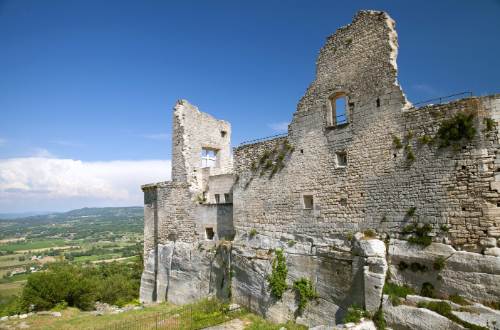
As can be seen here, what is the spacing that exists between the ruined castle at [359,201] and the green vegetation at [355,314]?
25cm

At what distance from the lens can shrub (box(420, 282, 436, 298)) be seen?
9.74 m

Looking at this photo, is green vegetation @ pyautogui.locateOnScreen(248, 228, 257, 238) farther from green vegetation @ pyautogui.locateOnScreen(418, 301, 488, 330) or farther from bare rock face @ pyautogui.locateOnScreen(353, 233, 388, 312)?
green vegetation @ pyautogui.locateOnScreen(418, 301, 488, 330)

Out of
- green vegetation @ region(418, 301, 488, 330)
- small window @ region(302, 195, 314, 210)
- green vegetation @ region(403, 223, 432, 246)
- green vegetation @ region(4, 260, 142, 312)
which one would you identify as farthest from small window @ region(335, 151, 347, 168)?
green vegetation @ region(4, 260, 142, 312)

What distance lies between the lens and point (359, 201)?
12023 millimetres

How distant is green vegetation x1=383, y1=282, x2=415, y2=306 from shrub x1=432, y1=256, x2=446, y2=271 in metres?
1.03

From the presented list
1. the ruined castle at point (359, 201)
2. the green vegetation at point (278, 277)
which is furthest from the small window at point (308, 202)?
the green vegetation at point (278, 277)

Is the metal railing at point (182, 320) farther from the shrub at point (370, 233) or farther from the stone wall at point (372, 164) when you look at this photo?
the shrub at point (370, 233)

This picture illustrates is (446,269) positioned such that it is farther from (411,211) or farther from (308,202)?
(308,202)

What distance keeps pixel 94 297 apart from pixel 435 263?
23.8 metres

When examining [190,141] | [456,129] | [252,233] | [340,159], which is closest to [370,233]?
[340,159]

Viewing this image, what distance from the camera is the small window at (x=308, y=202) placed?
1366 cm

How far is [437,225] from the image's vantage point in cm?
1005

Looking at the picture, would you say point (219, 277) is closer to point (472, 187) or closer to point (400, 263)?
point (400, 263)

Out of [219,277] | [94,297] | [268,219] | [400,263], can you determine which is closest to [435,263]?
[400,263]
